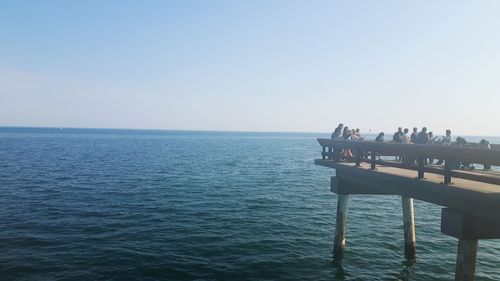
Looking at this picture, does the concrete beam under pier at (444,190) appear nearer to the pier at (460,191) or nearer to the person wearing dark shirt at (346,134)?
the pier at (460,191)

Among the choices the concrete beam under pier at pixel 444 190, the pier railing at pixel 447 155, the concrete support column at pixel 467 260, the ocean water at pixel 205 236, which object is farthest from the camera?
the ocean water at pixel 205 236

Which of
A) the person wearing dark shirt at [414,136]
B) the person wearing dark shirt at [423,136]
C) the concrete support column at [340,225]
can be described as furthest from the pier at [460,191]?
the person wearing dark shirt at [414,136]

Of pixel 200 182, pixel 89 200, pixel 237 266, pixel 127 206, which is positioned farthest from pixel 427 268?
pixel 200 182

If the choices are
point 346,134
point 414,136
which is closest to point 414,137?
point 414,136

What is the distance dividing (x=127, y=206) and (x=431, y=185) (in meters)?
19.6

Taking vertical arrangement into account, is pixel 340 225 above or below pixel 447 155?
below

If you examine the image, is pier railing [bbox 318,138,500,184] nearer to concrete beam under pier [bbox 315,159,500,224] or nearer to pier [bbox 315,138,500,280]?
pier [bbox 315,138,500,280]

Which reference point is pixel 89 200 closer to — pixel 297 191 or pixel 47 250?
pixel 47 250

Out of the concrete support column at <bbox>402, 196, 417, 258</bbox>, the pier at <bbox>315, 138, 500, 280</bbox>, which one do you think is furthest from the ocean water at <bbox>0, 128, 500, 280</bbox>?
the pier at <bbox>315, 138, 500, 280</bbox>

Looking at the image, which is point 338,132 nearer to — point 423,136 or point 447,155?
point 423,136

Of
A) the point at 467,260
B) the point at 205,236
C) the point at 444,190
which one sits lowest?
the point at 205,236

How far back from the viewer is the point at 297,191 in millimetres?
32719

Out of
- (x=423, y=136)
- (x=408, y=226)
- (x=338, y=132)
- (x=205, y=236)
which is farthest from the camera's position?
(x=205, y=236)

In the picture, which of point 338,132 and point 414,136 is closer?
point 338,132
